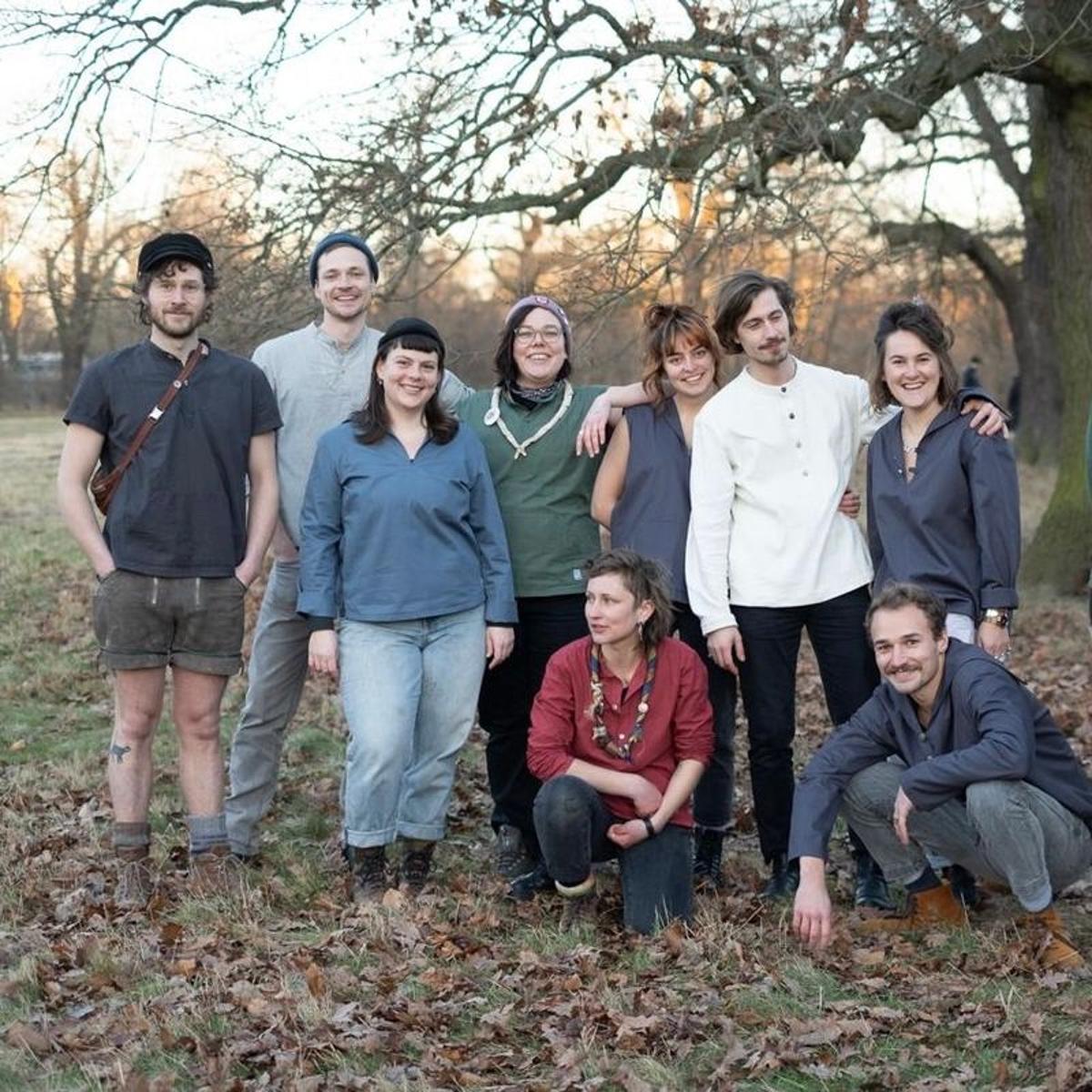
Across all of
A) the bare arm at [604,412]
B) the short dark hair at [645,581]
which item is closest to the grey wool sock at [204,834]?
the short dark hair at [645,581]

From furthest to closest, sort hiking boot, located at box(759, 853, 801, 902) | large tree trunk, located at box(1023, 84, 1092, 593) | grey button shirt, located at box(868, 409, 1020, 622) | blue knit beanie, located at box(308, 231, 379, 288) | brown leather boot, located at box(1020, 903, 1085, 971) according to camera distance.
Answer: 1. large tree trunk, located at box(1023, 84, 1092, 593)
2. blue knit beanie, located at box(308, 231, 379, 288)
3. hiking boot, located at box(759, 853, 801, 902)
4. grey button shirt, located at box(868, 409, 1020, 622)
5. brown leather boot, located at box(1020, 903, 1085, 971)

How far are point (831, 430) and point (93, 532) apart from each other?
105 inches

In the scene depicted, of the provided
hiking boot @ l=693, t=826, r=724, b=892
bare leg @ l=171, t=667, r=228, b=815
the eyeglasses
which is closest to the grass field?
hiking boot @ l=693, t=826, r=724, b=892

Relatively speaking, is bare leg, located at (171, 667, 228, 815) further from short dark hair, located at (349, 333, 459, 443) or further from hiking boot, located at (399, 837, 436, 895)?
short dark hair, located at (349, 333, 459, 443)

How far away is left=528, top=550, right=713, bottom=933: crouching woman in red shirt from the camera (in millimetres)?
5172

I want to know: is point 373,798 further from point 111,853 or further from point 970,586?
point 970,586

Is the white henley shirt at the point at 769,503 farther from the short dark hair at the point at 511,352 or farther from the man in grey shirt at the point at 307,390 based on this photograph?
the man in grey shirt at the point at 307,390

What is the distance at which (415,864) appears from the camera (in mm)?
5691

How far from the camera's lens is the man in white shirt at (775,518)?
5430 mm

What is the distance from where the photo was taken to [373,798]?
5.48 m

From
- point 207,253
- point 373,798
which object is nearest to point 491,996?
point 373,798

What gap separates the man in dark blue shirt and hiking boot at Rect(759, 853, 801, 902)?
206 cm

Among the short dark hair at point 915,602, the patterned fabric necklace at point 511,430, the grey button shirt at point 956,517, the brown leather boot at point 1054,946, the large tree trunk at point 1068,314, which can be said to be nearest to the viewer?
the brown leather boot at point 1054,946

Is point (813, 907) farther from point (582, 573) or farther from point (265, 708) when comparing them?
point (265, 708)
